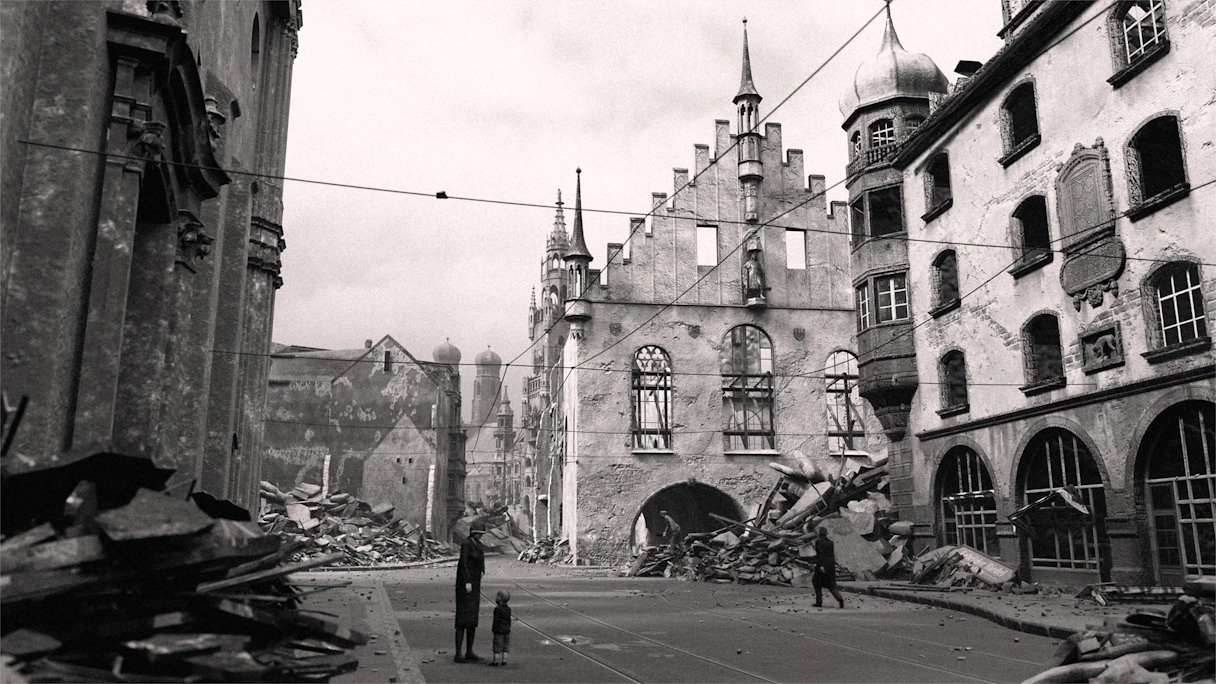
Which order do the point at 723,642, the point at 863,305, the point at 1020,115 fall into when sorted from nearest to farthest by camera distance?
1. the point at 723,642
2. the point at 1020,115
3. the point at 863,305

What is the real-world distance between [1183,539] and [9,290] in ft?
53.7

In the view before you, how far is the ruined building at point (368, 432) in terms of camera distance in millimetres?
41281

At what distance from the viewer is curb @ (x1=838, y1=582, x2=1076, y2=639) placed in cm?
1140

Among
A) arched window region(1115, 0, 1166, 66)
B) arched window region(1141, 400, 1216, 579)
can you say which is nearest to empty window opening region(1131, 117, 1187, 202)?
arched window region(1115, 0, 1166, 66)

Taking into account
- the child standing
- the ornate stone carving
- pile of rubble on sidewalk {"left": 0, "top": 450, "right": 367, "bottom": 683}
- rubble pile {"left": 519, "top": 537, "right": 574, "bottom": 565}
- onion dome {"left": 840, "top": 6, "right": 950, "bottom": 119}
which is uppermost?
onion dome {"left": 840, "top": 6, "right": 950, "bottom": 119}

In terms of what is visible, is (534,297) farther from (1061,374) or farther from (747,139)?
(1061,374)

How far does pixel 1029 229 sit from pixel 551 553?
23714 mm

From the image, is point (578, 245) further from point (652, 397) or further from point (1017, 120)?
point (1017, 120)

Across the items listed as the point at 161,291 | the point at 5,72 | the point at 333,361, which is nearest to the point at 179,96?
the point at 161,291

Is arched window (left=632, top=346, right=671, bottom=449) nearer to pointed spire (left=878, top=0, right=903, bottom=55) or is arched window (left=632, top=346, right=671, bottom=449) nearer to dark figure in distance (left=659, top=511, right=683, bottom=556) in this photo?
dark figure in distance (left=659, top=511, right=683, bottom=556)

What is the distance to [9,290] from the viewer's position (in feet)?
23.9

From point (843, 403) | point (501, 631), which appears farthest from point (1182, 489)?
point (843, 403)

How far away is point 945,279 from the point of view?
22.9 metres

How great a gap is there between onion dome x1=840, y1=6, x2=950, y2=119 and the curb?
1312 centimetres
